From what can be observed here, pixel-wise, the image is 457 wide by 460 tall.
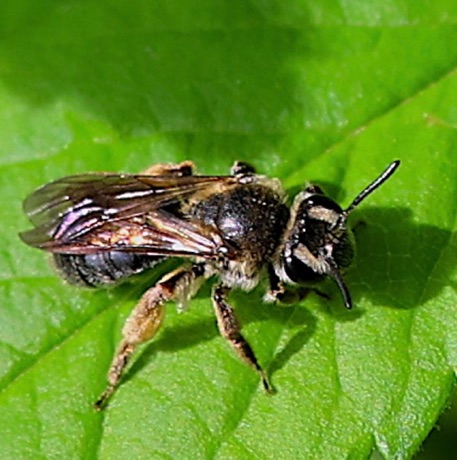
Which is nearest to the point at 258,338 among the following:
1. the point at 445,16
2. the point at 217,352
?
the point at 217,352

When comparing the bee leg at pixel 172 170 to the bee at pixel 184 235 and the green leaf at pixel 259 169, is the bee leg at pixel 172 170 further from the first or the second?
the green leaf at pixel 259 169

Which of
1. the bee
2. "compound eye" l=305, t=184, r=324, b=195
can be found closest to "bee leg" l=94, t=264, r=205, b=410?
the bee

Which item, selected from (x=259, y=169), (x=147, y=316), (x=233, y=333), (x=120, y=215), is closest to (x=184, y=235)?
(x=120, y=215)

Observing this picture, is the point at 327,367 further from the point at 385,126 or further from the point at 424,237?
the point at 385,126

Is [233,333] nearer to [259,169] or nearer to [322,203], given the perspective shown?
[322,203]

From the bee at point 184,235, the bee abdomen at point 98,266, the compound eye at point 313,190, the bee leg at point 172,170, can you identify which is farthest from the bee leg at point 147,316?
the compound eye at point 313,190

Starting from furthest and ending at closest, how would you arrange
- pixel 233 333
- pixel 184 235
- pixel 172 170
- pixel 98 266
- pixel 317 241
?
pixel 172 170
pixel 98 266
pixel 184 235
pixel 233 333
pixel 317 241
